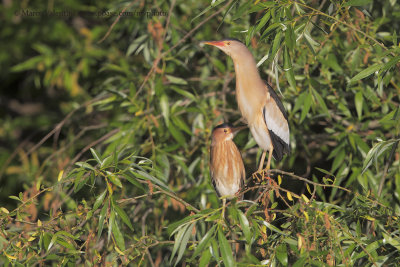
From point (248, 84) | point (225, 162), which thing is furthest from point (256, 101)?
point (225, 162)

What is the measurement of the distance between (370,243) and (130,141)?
4.45 ft

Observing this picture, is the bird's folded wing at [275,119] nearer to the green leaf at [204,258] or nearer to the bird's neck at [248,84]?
the bird's neck at [248,84]

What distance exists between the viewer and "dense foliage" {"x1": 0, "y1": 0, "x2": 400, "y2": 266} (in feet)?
5.65

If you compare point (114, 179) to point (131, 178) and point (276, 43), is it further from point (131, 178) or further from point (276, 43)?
point (276, 43)

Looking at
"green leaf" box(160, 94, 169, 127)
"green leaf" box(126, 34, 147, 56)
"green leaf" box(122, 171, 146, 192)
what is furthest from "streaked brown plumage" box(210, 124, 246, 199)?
"green leaf" box(122, 171, 146, 192)

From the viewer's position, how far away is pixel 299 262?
1529 mm

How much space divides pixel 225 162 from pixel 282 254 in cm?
111

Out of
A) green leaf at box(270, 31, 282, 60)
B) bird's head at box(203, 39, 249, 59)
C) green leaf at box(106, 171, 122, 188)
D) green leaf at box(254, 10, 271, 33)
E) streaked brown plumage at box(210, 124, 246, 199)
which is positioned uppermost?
green leaf at box(254, 10, 271, 33)

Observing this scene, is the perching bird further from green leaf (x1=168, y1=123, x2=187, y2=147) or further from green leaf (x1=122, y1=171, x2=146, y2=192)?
green leaf (x1=122, y1=171, x2=146, y2=192)

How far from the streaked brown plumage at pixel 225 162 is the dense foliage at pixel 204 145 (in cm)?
9

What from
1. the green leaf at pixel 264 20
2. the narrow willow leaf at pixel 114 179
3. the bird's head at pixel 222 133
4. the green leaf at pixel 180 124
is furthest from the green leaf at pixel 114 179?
the green leaf at pixel 180 124

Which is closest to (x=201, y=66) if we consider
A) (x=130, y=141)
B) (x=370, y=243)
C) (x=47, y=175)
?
(x=130, y=141)

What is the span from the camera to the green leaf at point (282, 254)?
1607mm

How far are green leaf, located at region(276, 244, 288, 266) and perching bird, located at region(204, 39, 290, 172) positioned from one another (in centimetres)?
72
